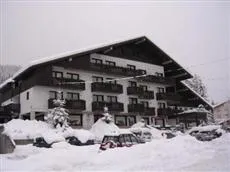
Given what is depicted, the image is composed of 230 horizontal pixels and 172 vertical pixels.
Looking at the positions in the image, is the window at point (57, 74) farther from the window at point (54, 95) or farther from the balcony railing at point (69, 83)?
the window at point (54, 95)

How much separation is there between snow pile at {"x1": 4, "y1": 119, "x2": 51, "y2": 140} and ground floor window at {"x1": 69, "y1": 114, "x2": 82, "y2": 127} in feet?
17.2

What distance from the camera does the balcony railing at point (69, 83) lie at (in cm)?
3199

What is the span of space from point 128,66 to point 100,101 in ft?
26.5

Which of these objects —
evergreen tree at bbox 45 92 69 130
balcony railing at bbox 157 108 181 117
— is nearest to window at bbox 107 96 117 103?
balcony railing at bbox 157 108 181 117

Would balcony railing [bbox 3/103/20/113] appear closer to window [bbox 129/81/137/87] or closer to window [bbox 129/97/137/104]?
window [bbox 129/97/137/104]

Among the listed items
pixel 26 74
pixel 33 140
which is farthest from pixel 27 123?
pixel 26 74

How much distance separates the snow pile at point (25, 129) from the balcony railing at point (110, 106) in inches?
294

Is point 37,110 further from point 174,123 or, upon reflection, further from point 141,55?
point 174,123

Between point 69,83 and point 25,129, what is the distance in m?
7.75

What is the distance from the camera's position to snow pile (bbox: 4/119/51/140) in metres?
25.5

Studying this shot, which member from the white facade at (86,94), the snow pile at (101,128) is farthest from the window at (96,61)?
the snow pile at (101,128)

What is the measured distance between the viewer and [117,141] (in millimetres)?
17594

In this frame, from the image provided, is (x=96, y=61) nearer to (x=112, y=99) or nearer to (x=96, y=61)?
(x=96, y=61)

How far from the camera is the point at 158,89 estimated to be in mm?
44531
